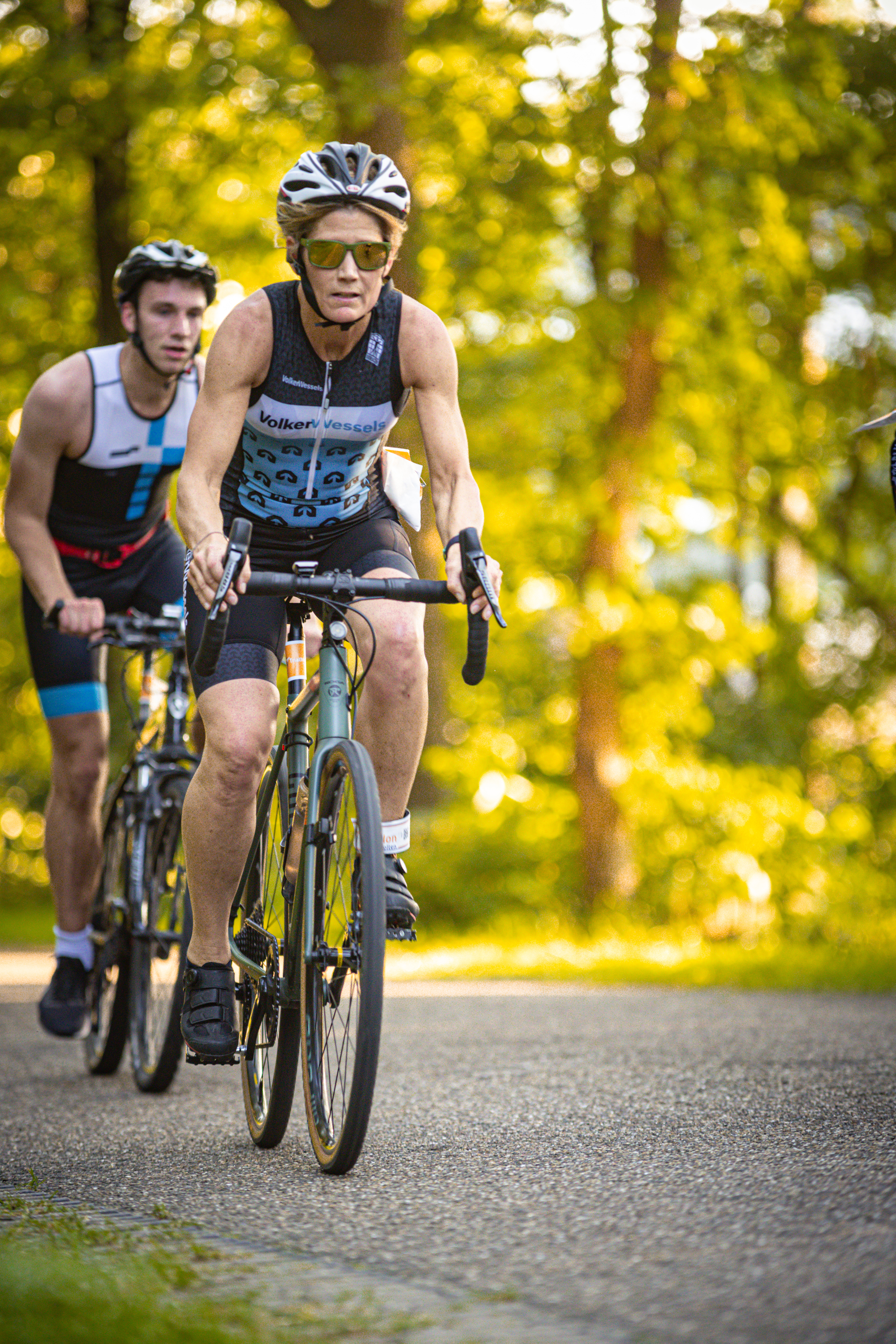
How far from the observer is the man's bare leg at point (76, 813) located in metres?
5.43

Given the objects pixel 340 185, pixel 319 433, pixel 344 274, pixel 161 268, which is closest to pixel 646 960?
pixel 161 268

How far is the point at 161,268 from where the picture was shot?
16.9 feet

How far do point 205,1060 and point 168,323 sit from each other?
2632mm

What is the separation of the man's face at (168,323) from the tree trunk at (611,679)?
703cm

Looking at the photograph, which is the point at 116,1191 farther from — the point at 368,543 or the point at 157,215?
the point at 157,215

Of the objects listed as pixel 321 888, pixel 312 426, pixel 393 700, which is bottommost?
pixel 321 888

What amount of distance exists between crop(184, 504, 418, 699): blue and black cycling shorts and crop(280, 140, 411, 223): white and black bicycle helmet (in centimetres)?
83

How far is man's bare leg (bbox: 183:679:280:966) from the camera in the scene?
3.68 meters

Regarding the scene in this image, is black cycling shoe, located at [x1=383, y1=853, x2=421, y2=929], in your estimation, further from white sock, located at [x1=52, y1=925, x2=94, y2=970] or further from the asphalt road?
white sock, located at [x1=52, y1=925, x2=94, y2=970]

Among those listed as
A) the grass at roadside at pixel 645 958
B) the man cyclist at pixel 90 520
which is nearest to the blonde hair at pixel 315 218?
the man cyclist at pixel 90 520

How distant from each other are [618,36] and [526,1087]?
31.4 feet

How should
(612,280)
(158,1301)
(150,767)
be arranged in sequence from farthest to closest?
(612,280), (150,767), (158,1301)

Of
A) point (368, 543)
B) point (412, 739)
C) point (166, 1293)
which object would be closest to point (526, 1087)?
point (412, 739)

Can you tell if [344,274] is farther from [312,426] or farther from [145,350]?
[145,350]
